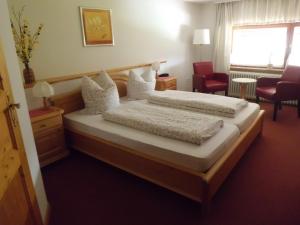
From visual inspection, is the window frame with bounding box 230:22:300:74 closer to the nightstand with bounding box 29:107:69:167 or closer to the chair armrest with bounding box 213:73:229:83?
the chair armrest with bounding box 213:73:229:83

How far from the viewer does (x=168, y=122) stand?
2.38m

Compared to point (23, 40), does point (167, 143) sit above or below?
below

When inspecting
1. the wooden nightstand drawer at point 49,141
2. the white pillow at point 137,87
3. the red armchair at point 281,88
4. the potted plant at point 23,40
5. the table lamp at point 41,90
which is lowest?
the wooden nightstand drawer at point 49,141

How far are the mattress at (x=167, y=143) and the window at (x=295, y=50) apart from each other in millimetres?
3226

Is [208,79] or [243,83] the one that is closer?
[243,83]

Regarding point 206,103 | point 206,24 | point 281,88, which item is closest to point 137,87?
point 206,103

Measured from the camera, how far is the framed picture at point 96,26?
3.22 m

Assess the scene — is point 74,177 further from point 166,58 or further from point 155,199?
point 166,58

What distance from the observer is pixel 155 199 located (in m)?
2.10

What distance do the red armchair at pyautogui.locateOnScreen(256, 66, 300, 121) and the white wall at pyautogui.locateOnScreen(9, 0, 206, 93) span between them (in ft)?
6.07

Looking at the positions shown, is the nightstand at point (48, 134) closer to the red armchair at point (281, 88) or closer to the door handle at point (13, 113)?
the door handle at point (13, 113)

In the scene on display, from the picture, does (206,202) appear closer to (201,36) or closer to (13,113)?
(13,113)

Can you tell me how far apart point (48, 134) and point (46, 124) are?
128 millimetres

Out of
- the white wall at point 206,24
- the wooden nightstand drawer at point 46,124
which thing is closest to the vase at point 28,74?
the wooden nightstand drawer at point 46,124
